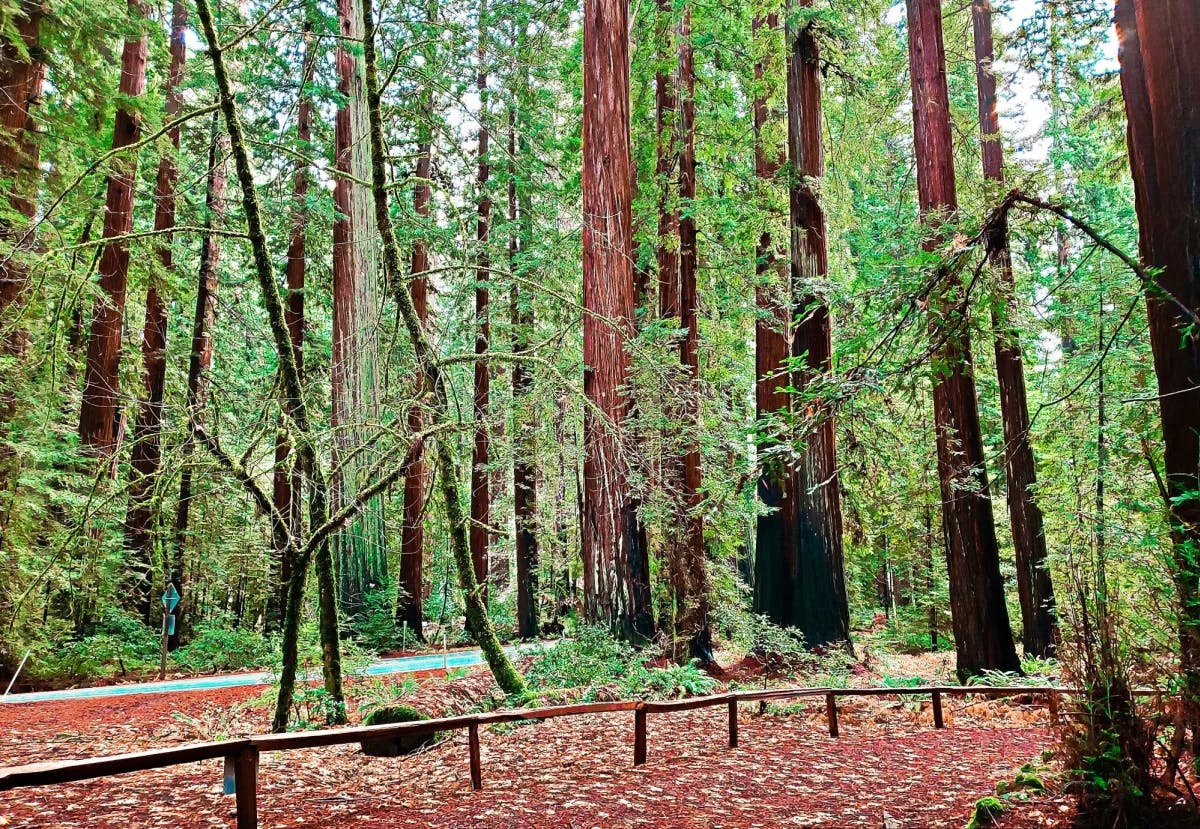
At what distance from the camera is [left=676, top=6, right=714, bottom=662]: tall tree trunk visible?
10.3 meters

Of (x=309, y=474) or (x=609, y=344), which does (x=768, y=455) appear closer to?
(x=309, y=474)

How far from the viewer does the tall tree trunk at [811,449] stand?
11.3m

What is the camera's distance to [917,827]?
4500 mm

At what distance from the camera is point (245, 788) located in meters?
4.09

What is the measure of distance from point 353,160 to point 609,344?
5.59 metres

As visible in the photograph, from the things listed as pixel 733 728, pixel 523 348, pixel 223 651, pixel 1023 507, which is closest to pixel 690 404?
pixel 733 728

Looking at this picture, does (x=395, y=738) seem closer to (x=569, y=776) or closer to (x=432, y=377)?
(x=569, y=776)

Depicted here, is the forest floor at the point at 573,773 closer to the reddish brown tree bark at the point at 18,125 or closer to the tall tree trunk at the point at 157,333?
the reddish brown tree bark at the point at 18,125

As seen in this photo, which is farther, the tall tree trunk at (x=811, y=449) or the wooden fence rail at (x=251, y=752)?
the tall tree trunk at (x=811, y=449)

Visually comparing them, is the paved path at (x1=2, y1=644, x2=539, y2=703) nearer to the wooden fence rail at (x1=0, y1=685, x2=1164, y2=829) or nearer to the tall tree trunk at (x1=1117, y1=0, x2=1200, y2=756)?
the wooden fence rail at (x1=0, y1=685, x2=1164, y2=829)

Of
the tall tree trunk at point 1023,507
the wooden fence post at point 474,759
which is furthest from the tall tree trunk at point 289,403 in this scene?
the tall tree trunk at point 1023,507

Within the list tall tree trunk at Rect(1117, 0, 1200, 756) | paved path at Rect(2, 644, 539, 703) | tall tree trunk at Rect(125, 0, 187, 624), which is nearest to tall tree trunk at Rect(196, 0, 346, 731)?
paved path at Rect(2, 644, 539, 703)

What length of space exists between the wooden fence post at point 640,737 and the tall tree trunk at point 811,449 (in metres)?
5.71

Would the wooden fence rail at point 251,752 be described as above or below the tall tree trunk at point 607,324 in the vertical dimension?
below
